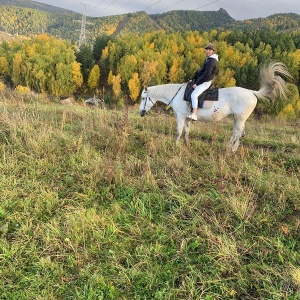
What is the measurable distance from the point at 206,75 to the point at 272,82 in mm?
1845

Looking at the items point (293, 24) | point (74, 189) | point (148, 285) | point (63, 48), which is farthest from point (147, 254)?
point (293, 24)

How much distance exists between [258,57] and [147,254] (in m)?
49.9

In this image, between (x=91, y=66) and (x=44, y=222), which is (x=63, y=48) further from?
(x=44, y=222)

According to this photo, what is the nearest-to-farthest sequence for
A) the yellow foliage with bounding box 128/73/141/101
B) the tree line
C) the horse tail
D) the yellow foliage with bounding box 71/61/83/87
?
the horse tail, the yellow foliage with bounding box 128/73/141/101, the tree line, the yellow foliage with bounding box 71/61/83/87

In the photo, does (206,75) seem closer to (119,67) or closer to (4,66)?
(119,67)

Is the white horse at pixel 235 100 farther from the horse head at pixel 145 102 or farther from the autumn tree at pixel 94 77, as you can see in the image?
the autumn tree at pixel 94 77

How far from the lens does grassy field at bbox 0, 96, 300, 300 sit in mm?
2438

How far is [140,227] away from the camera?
3.18 meters

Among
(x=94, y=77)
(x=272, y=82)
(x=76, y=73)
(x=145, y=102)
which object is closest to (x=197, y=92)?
(x=145, y=102)

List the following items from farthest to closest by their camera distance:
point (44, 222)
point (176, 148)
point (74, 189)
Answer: point (176, 148)
point (74, 189)
point (44, 222)

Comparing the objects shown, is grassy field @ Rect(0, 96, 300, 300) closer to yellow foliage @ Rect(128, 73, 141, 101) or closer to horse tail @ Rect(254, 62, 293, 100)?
horse tail @ Rect(254, 62, 293, 100)

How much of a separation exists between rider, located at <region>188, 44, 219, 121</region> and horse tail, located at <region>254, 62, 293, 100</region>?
Result: 52.7 inches

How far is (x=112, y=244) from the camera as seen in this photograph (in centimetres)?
292

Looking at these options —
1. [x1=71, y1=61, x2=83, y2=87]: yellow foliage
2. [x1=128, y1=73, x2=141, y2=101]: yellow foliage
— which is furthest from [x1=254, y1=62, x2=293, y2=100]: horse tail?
[x1=71, y1=61, x2=83, y2=87]: yellow foliage
